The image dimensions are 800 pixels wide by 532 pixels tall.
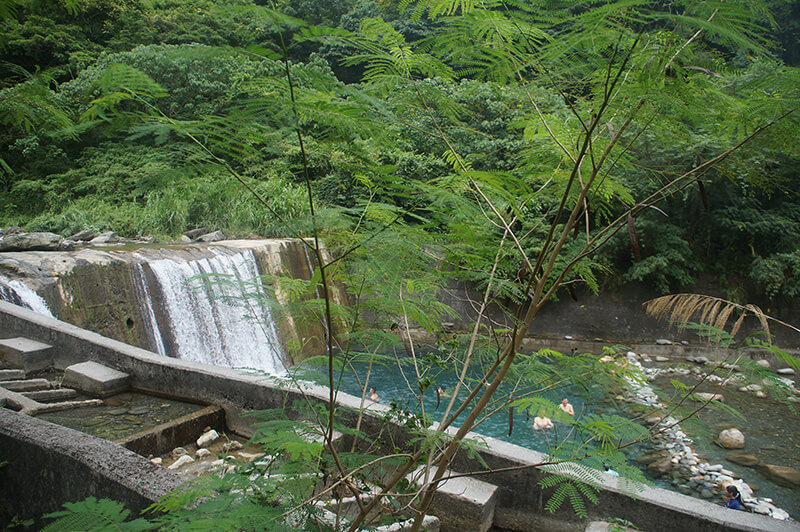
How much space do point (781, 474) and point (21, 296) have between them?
31.9 ft

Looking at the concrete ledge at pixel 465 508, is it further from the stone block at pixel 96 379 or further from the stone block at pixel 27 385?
the stone block at pixel 27 385

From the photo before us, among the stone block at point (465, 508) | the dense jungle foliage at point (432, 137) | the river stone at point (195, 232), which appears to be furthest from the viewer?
the river stone at point (195, 232)

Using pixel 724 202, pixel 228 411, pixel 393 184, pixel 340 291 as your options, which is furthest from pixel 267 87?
pixel 724 202

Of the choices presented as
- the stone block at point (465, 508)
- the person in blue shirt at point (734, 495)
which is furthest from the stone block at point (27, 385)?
the person in blue shirt at point (734, 495)

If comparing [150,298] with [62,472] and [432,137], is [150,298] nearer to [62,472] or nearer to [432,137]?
[62,472]

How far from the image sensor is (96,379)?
4492 mm

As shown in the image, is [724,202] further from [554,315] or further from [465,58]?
[465,58]

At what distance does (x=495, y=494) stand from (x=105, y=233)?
413 inches

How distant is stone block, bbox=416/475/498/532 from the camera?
270cm

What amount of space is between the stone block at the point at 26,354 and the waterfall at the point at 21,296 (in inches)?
43.9

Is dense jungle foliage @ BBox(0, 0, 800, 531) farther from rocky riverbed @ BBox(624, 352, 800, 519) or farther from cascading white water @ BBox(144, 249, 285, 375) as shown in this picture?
cascading white water @ BBox(144, 249, 285, 375)

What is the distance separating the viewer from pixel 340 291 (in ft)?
32.0

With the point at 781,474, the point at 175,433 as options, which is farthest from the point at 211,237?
the point at 781,474

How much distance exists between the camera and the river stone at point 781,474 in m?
5.84
